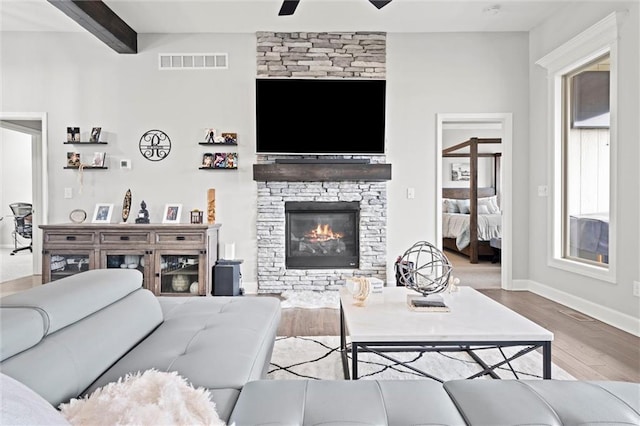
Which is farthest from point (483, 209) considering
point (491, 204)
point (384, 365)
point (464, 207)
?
point (384, 365)

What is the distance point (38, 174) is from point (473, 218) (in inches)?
271

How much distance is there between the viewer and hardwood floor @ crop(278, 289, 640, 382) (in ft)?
7.48

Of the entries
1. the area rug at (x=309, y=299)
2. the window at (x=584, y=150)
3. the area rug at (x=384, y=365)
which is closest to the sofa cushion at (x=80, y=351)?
the area rug at (x=384, y=365)

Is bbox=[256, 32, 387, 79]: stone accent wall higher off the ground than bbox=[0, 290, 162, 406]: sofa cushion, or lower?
higher

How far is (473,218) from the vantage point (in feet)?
21.0

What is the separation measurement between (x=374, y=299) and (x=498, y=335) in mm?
787

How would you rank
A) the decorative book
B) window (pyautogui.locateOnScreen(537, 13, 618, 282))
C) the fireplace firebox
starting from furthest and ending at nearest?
the fireplace firebox, window (pyautogui.locateOnScreen(537, 13, 618, 282)), the decorative book

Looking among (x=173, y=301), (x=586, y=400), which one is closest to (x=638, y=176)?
(x=586, y=400)

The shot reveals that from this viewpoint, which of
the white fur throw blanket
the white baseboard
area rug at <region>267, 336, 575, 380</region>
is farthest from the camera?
the white baseboard

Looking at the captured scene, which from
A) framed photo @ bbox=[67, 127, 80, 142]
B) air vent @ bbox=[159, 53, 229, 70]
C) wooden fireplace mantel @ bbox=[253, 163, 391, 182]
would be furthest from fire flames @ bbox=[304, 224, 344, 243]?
framed photo @ bbox=[67, 127, 80, 142]

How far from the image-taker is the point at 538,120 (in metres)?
4.30

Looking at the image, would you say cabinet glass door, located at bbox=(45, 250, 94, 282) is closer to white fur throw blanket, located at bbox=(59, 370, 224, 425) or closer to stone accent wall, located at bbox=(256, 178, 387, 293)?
stone accent wall, located at bbox=(256, 178, 387, 293)

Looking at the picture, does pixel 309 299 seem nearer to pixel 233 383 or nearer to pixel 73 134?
pixel 233 383

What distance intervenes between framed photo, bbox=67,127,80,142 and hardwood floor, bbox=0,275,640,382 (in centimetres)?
184
